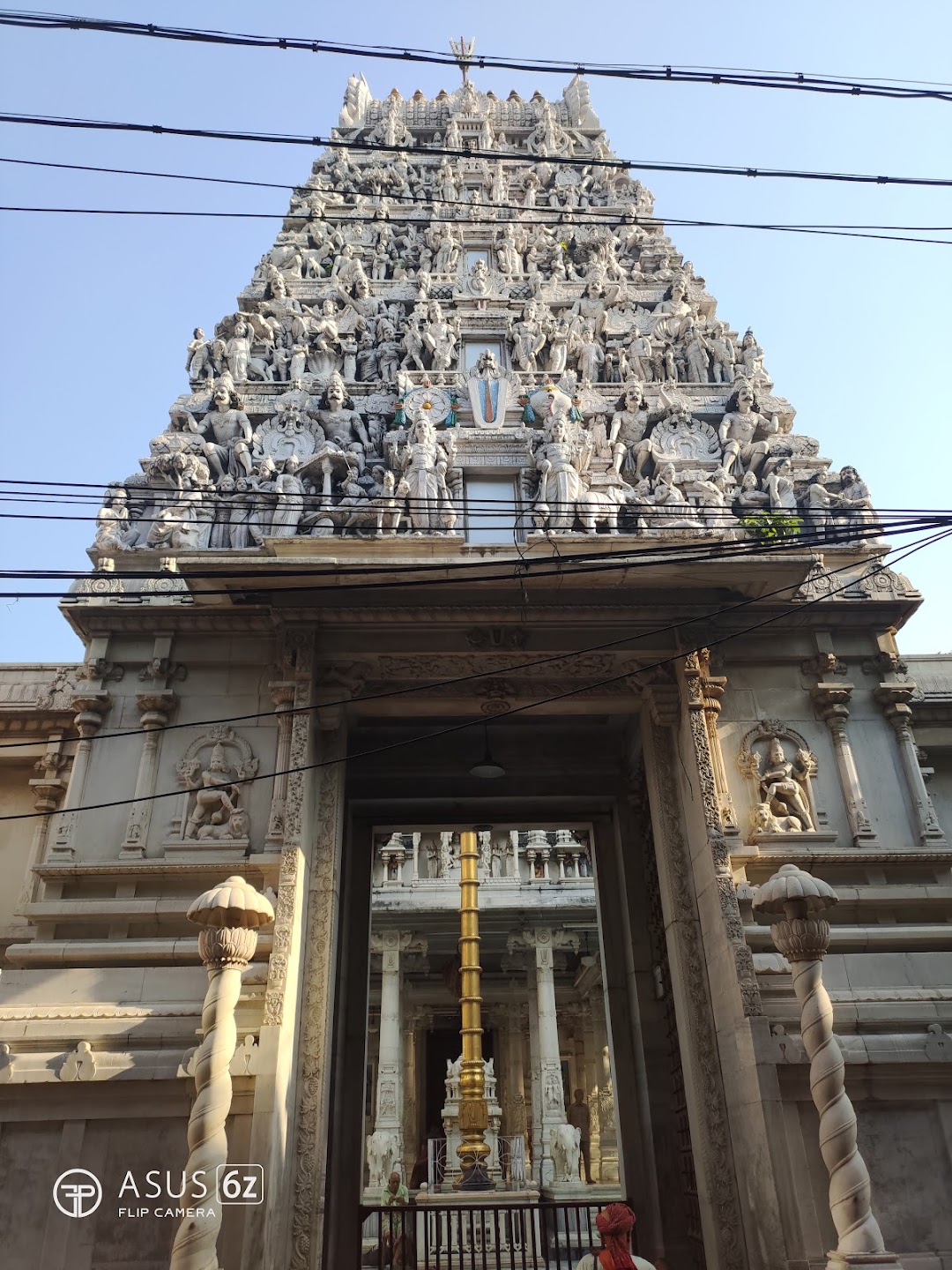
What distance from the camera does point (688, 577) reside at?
9.84 metres

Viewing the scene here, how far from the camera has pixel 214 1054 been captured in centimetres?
672

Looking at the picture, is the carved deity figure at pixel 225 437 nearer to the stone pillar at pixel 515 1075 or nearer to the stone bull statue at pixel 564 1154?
the stone bull statue at pixel 564 1154

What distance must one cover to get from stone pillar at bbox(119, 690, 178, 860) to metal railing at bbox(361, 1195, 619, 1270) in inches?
205

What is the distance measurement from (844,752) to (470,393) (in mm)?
7924

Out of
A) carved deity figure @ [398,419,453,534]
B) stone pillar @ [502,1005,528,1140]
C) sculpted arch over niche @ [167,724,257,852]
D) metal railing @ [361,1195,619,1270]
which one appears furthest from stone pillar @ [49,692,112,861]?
stone pillar @ [502,1005,528,1140]

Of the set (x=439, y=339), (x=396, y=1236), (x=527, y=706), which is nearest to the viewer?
(x=527, y=706)

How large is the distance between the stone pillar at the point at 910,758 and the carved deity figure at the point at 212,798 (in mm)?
7296

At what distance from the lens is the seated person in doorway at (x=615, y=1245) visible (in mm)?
5188

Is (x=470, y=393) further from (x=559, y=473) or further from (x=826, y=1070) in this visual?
(x=826, y=1070)

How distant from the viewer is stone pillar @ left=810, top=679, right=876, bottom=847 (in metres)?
9.78

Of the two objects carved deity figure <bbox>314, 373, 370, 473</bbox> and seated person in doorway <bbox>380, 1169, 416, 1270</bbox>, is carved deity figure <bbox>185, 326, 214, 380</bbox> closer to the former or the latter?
carved deity figure <bbox>314, 373, 370, 473</bbox>

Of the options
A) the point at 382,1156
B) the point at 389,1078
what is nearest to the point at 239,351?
the point at 389,1078

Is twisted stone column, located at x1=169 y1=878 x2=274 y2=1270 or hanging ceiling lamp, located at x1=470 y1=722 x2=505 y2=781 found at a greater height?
hanging ceiling lamp, located at x1=470 y1=722 x2=505 y2=781

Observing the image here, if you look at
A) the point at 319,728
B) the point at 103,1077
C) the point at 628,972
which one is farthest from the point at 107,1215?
the point at 628,972
